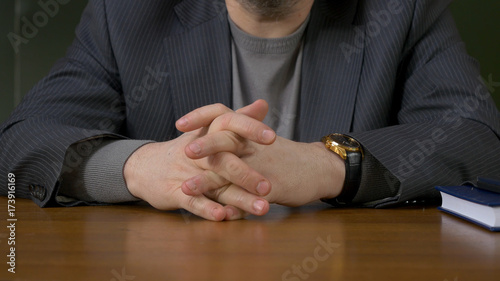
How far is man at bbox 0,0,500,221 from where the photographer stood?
0.99m

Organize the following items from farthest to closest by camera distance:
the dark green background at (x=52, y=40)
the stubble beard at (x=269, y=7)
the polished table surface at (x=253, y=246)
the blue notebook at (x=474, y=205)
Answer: the dark green background at (x=52, y=40) → the stubble beard at (x=269, y=7) → the blue notebook at (x=474, y=205) → the polished table surface at (x=253, y=246)

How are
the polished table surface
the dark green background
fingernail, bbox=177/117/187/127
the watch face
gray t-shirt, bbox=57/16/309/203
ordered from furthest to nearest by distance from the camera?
the dark green background → gray t-shirt, bbox=57/16/309/203 → the watch face → fingernail, bbox=177/117/187/127 → the polished table surface

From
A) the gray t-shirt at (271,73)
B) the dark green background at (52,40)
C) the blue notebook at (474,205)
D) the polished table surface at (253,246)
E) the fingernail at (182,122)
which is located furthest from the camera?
the dark green background at (52,40)

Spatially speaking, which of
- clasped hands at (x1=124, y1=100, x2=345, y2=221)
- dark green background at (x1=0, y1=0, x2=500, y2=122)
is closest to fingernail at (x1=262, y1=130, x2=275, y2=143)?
clasped hands at (x1=124, y1=100, x2=345, y2=221)

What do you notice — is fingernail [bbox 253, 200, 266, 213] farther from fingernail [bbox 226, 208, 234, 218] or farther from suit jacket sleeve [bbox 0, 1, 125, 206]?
suit jacket sleeve [bbox 0, 1, 125, 206]

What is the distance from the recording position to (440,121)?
3.86 feet

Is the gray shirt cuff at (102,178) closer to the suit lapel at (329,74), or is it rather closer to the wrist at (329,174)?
the wrist at (329,174)

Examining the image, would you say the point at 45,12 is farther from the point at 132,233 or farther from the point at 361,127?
the point at 132,233

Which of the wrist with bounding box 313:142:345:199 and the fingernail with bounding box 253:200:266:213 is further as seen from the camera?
the wrist with bounding box 313:142:345:199

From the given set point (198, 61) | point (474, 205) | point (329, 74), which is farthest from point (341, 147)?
point (198, 61)

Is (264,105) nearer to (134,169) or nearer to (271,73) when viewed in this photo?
(134,169)

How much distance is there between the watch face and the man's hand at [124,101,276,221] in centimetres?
17

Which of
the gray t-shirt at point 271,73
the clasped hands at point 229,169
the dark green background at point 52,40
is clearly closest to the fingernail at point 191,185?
the clasped hands at point 229,169

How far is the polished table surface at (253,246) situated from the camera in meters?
0.58
